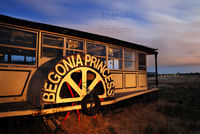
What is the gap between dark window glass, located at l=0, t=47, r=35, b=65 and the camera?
4971mm

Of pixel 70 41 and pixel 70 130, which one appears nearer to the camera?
pixel 70 130

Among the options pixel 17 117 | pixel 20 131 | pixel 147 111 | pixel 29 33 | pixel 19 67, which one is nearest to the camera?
pixel 17 117

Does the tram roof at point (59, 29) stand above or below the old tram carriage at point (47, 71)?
above

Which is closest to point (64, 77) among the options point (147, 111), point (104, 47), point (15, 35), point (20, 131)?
point (20, 131)

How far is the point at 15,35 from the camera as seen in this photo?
5332mm

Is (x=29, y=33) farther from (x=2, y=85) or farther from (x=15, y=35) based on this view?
(x=2, y=85)

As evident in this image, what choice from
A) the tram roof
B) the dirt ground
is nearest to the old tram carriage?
the tram roof

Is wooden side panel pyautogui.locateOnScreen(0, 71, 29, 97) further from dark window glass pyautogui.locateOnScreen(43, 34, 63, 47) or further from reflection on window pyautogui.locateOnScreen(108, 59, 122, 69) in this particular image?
reflection on window pyautogui.locateOnScreen(108, 59, 122, 69)

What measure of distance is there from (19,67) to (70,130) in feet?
9.15

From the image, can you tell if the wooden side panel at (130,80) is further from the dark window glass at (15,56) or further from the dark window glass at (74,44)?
the dark window glass at (15,56)

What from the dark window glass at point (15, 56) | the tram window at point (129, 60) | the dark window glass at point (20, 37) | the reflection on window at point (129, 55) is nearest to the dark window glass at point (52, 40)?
the dark window glass at point (20, 37)

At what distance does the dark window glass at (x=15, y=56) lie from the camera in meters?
4.97

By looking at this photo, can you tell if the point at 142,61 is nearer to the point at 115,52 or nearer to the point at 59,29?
the point at 115,52

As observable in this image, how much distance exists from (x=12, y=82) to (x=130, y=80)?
6.57 m
